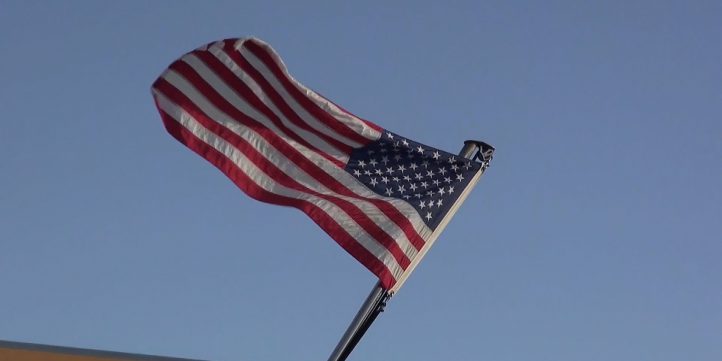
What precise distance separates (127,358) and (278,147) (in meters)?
2.22

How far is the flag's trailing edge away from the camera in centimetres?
1634

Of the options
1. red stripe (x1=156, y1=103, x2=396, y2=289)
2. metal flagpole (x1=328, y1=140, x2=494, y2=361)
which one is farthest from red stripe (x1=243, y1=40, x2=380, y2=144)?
metal flagpole (x1=328, y1=140, x2=494, y2=361)

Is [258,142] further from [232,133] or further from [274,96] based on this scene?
[274,96]

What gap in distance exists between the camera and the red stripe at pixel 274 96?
1659 centimetres

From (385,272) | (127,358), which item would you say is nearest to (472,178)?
(385,272)

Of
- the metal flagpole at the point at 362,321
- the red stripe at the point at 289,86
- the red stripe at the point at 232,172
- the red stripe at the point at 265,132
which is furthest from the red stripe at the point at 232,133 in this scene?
the metal flagpole at the point at 362,321

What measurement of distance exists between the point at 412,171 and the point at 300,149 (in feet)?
3.34

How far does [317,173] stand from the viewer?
1662 centimetres

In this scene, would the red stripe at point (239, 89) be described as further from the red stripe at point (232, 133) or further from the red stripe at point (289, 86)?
the red stripe at point (289, 86)

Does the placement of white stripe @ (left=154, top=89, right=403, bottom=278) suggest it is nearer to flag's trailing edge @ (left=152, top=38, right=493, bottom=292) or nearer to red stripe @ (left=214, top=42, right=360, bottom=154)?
flag's trailing edge @ (left=152, top=38, right=493, bottom=292)

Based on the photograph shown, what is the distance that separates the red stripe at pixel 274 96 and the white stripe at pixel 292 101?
2cm

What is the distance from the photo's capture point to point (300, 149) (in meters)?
16.6

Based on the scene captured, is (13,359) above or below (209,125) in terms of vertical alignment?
below

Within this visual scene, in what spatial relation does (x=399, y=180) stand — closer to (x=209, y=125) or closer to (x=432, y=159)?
(x=432, y=159)
